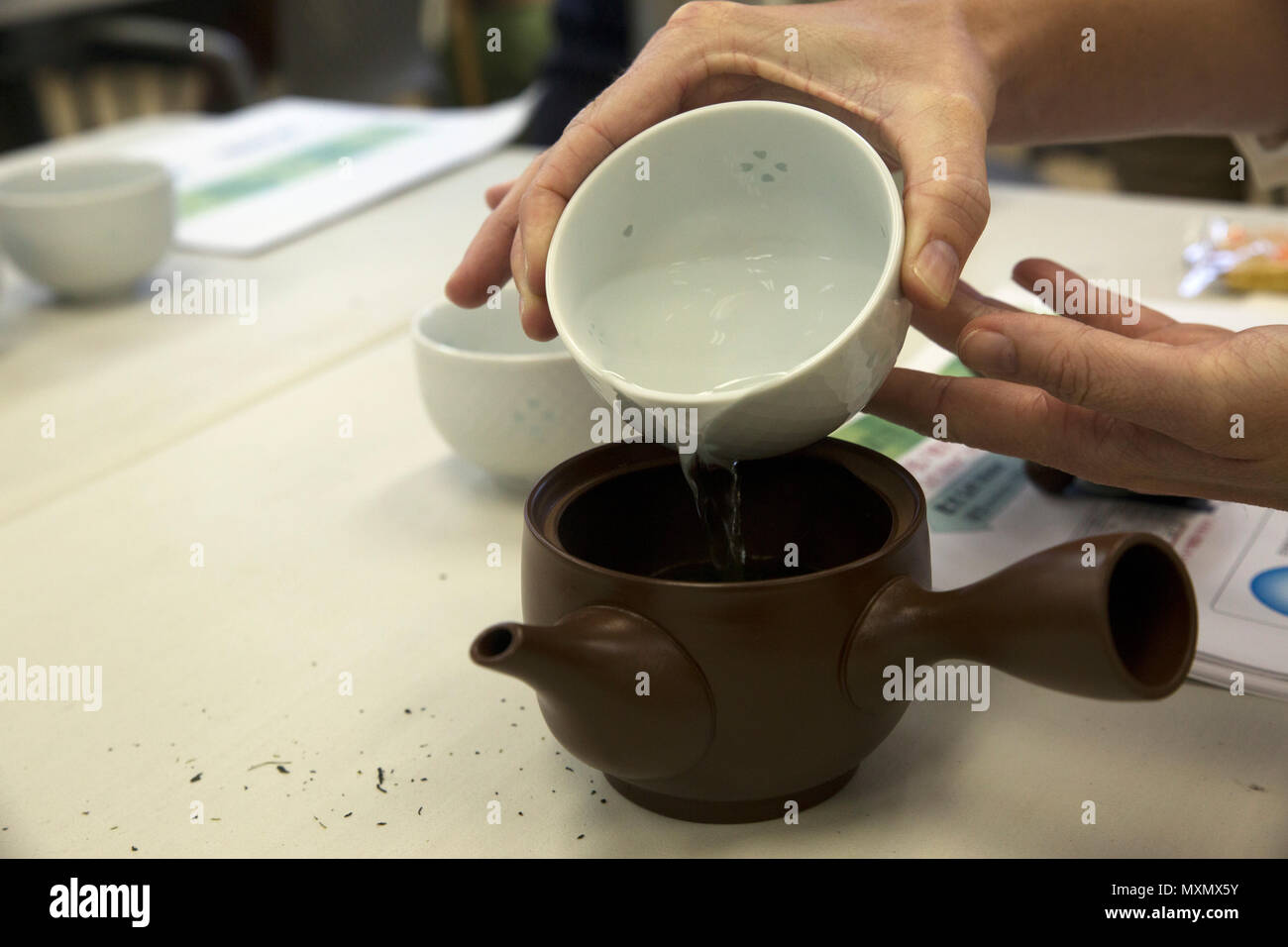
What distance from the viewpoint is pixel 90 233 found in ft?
3.99

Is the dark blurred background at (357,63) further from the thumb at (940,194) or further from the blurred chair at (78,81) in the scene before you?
the thumb at (940,194)

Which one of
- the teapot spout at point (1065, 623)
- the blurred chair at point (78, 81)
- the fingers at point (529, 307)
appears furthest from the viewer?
the blurred chair at point (78, 81)

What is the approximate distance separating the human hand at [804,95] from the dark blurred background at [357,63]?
3.80 feet

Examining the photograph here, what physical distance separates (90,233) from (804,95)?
794 mm

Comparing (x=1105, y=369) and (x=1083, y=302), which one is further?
(x=1083, y=302)

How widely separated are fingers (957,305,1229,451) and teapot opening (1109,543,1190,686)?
117 millimetres

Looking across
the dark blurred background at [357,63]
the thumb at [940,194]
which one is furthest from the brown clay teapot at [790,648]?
the dark blurred background at [357,63]

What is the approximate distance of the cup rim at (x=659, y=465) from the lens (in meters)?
0.51

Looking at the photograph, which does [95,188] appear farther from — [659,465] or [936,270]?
[936,270]

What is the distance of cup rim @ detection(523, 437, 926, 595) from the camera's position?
0.51 m

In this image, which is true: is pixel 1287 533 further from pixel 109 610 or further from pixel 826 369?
pixel 109 610

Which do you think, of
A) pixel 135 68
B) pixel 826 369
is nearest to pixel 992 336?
pixel 826 369

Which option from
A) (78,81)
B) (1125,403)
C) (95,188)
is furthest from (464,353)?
(78,81)
